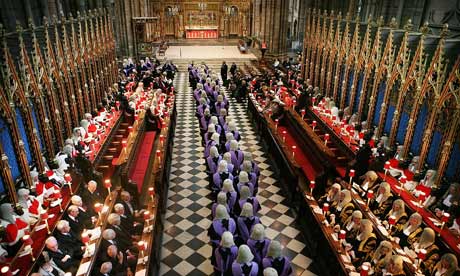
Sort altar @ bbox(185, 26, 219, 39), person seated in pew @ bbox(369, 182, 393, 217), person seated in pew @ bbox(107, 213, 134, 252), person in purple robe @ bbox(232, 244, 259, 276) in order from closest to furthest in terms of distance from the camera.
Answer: person in purple robe @ bbox(232, 244, 259, 276) → person seated in pew @ bbox(107, 213, 134, 252) → person seated in pew @ bbox(369, 182, 393, 217) → altar @ bbox(185, 26, 219, 39)

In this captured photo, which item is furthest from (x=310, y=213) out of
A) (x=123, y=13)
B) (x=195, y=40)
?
(x=195, y=40)

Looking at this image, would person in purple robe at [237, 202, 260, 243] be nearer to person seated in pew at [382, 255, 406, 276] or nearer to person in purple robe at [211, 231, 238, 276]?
person in purple robe at [211, 231, 238, 276]

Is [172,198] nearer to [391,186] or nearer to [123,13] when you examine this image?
[391,186]

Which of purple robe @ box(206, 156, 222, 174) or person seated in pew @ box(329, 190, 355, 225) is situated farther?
purple robe @ box(206, 156, 222, 174)

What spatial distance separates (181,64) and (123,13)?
554 cm

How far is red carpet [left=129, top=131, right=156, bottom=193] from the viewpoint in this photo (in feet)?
31.8

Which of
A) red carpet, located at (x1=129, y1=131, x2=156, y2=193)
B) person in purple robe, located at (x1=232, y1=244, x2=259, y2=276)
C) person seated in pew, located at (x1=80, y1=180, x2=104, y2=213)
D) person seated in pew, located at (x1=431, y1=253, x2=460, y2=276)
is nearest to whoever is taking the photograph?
person seated in pew, located at (x1=431, y1=253, x2=460, y2=276)

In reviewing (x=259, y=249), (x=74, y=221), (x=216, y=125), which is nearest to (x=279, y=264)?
(x=259, y=249)

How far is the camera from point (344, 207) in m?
7.80

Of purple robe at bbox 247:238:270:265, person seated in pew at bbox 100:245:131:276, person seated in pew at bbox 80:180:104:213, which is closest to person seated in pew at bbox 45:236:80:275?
person seated in pew at bbox 100:245:131:276

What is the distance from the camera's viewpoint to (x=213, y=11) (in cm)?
3831

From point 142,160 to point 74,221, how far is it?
399 cm

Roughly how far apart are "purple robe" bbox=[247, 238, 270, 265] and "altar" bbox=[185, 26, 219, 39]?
35.0m

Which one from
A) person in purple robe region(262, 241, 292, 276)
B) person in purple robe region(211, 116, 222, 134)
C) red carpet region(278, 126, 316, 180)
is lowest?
red carpet region(278, 126, 316, 180)
